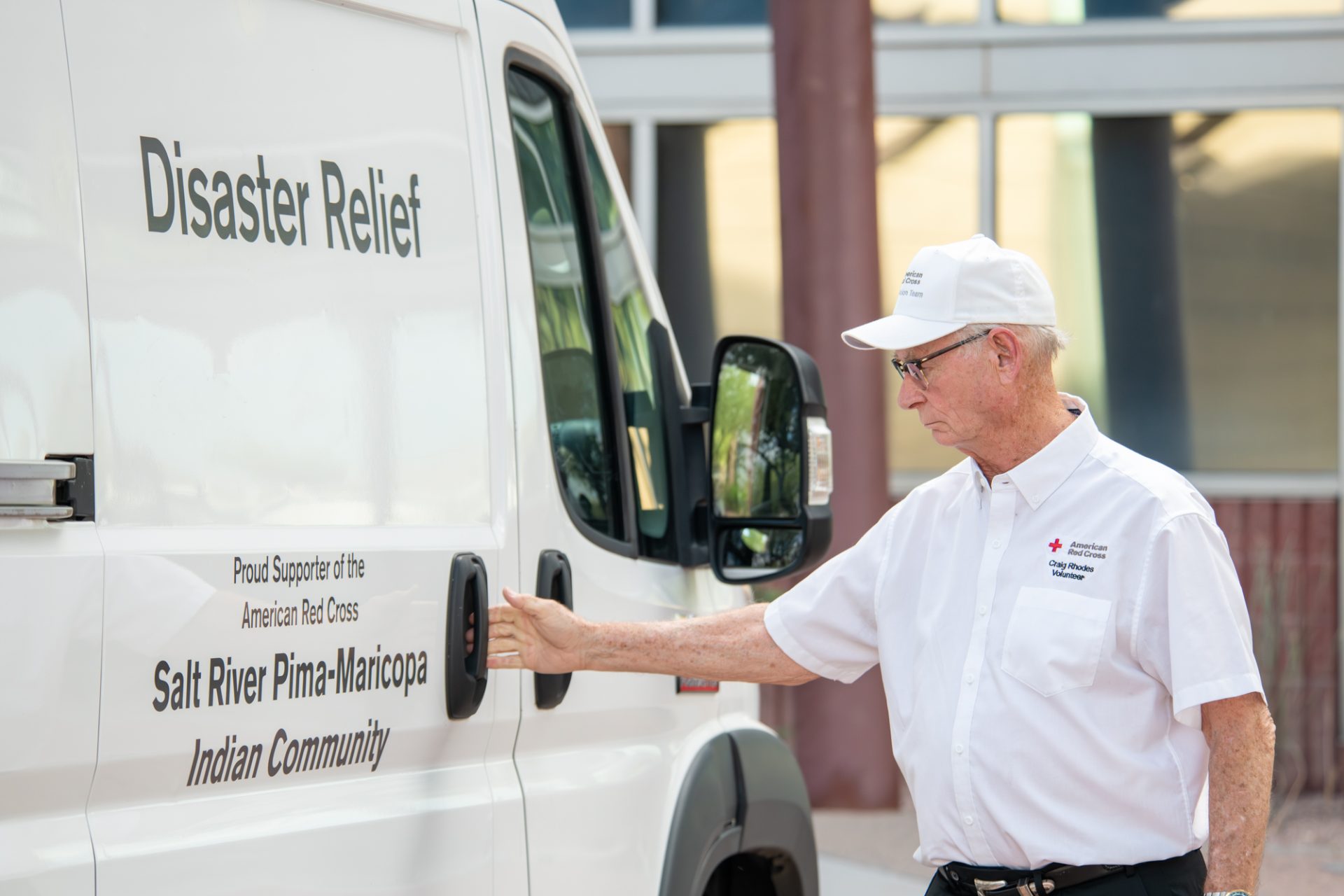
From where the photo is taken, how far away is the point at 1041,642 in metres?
2.33

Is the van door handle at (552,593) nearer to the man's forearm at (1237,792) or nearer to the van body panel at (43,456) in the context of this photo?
the van body panel at (43,456)

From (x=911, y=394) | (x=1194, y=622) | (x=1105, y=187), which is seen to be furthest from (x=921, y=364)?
(x=1105, y=187)

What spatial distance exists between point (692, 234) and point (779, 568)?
21.3 feet

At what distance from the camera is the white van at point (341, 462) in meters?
1.80

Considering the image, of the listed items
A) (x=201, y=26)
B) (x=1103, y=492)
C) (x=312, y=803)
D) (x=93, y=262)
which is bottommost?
(x=312, y=803)

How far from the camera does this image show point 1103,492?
2.40 m

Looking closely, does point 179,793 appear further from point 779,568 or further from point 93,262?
point 779,568

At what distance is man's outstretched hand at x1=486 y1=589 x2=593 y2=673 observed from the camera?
2361 mm

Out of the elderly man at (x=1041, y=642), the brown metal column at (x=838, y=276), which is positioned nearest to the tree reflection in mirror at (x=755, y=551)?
the elderly man at (x=1041, y=642)

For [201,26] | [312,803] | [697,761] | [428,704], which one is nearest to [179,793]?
[312,803]

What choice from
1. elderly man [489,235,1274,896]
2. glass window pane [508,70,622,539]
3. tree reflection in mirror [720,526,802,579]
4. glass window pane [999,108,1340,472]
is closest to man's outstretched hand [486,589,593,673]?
elderly man [489,235,1274,896]

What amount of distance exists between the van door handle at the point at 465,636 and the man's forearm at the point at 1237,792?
1018 mm

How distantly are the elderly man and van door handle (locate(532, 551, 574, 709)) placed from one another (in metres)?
0.06

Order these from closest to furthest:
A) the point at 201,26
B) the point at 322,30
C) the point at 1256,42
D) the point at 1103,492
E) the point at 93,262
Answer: the point at 93,262 → the point at 201,26 → the point at 322,30 → the point at 1103,492 → the point at 1256,42
